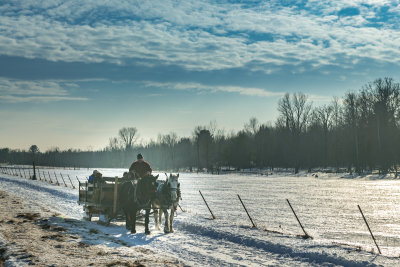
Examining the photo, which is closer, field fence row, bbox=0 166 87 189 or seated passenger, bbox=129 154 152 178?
seated passenger, bbox=129 154 152 178

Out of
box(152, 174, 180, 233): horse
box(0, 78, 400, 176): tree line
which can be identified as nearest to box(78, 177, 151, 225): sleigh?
box(152, 174, 180, 233): horse

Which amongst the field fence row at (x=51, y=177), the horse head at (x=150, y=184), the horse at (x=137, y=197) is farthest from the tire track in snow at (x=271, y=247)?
the field fence row at (x=51, y=177)

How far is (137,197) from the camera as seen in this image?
49.7 ft

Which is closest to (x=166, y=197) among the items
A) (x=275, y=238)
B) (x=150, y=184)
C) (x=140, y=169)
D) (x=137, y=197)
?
(x=150, y=184)

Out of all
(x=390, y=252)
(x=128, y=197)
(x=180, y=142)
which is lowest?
(x=390, y=252)

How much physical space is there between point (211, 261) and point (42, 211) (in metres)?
13.0

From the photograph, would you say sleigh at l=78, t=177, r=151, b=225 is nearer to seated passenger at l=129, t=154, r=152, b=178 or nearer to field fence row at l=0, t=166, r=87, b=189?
seated passenger at l=129, t=154, r=152, b=178

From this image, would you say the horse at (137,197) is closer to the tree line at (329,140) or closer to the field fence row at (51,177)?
the field fence row at (51,177)

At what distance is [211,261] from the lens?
10.6 m

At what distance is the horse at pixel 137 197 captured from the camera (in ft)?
49.3

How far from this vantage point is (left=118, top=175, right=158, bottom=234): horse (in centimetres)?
1503

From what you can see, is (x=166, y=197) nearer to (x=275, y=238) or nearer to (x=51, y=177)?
(x=275, y=238)

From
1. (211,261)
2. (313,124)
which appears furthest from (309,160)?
(211,261)

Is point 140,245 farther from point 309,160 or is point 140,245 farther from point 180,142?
point 180,142
